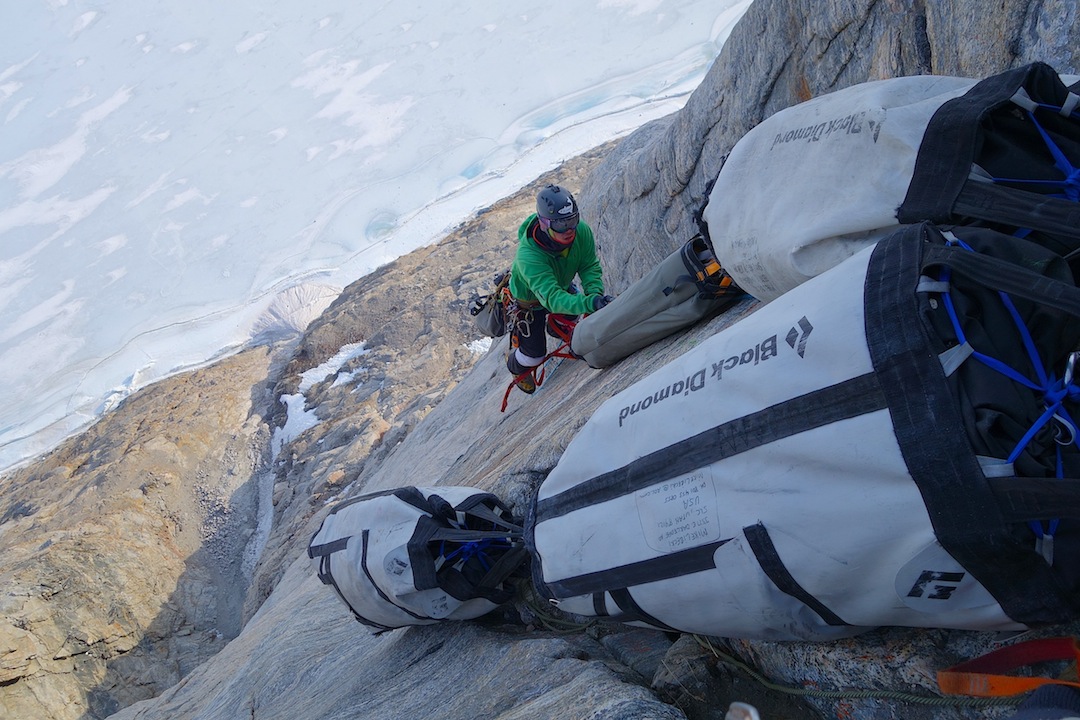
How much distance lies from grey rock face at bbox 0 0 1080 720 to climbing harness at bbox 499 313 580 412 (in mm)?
251

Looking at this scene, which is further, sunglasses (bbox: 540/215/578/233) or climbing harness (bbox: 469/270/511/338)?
climbing harness (bbox: 469/270/511/338)

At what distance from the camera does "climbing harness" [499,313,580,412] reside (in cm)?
765

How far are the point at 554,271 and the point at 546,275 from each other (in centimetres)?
47

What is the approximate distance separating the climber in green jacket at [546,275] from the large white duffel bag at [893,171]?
103 inches

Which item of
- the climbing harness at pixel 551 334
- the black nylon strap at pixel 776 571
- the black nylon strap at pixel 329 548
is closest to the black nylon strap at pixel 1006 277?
the black nylon strap at pixel 776 571

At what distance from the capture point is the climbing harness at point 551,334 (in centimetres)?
765

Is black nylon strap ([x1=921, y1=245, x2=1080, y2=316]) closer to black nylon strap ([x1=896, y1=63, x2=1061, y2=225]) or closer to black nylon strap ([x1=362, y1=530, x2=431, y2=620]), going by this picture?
black nylon strap ([x1=896, y1=63, x2=1061, y2=225])

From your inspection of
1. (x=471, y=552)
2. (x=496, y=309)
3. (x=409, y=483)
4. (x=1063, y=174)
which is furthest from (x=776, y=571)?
(x=409, y=483)

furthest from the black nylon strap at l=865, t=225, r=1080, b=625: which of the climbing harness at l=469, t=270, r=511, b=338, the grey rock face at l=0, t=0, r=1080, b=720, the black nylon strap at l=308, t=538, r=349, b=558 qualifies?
the climbing harness at l=469, t=270, r=511, b=338

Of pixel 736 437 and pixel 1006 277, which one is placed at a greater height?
pixel 1006 277

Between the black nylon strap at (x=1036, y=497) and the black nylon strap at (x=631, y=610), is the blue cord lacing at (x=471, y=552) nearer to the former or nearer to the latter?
the black nylon strap at (x=631, y=610)

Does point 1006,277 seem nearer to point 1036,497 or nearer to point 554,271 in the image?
point 1036,497

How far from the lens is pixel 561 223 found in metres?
6.75

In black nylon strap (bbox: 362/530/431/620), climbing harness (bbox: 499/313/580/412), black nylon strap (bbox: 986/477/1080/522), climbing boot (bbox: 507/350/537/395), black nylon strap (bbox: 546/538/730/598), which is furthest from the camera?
climbing boot (bbox: 507/350/537/395)
